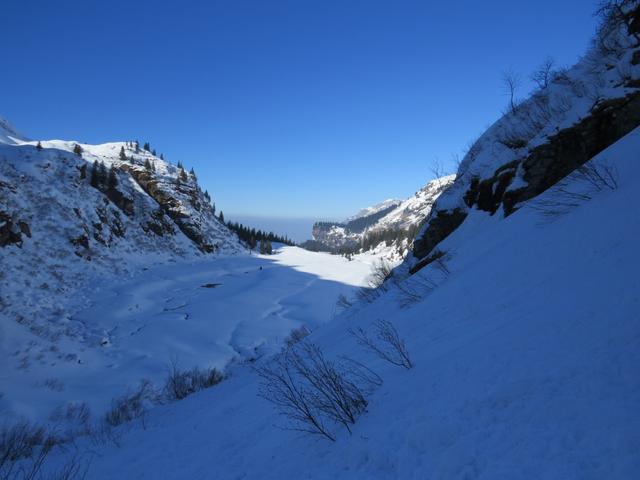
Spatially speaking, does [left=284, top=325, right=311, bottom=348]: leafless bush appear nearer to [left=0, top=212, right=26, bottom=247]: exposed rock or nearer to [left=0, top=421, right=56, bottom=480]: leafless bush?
[left=0, top=421, right=56, bottom=480]: leafless bush

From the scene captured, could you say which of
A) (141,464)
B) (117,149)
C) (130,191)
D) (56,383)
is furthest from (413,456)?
(117,149)

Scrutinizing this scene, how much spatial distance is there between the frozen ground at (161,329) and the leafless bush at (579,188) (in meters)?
15.7

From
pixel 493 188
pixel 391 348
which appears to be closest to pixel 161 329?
pixel 391 348

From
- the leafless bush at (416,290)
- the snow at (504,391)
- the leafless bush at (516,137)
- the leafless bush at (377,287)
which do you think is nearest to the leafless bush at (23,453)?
the snow at (504,391)

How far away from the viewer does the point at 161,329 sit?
69.8 ft

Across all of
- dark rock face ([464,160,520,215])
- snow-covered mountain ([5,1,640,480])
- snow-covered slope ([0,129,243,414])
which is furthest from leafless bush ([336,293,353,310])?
snow-covered slope ([0,129,243,414])

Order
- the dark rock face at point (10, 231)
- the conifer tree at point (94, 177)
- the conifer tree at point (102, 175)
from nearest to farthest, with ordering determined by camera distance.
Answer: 1. the dark rock face at point (10, 231)
2. the conifer tree at point (94, 177)
3. the conifer tree at point (102, 175)

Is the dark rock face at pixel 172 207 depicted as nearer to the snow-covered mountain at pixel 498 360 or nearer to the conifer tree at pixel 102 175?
the conifer tree at pixel 102 175

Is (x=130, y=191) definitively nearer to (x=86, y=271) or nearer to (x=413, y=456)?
(x=86, y=271)

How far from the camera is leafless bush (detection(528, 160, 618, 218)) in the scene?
5.25 meters

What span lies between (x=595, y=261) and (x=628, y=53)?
28.6 ft

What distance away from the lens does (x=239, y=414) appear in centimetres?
616

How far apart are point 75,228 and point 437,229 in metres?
35.2

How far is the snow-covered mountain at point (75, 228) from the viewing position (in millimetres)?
22188
